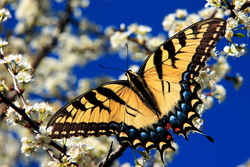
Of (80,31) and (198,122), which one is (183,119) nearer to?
(198,122)

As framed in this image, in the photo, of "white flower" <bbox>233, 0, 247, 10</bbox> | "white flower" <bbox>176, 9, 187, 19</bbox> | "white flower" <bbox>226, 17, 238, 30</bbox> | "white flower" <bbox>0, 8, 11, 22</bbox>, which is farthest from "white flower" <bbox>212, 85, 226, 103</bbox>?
"white flower" <bbox>0, 8, 11, 22</bbox>

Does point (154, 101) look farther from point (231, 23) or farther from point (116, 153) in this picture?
point (231, 23)

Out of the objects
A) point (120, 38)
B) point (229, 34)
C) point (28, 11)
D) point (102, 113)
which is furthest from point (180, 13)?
point (28, 11)

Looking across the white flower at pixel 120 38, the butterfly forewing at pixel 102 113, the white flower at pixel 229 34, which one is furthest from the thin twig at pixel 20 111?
the white flower at pixel 120 38

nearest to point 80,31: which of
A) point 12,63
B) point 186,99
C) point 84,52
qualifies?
point 84,52

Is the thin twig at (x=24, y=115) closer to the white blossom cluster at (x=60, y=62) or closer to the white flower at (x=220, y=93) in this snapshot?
the white blossom cluster at (x=60, y=62)

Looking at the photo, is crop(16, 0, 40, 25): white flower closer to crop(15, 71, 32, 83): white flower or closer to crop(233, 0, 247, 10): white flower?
crop(15, 71, 32, 83): white flower
